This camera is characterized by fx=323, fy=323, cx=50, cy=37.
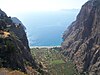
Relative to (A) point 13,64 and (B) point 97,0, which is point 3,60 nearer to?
(A) point 13,64

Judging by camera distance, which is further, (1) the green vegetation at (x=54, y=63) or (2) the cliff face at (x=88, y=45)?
(2) the cliff face at (x=88, y=45)

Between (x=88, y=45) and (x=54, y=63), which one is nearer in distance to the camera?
(x=54, y=63)

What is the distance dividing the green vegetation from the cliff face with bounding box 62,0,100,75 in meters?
3.58

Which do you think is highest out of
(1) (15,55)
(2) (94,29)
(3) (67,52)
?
(1) (15,55)

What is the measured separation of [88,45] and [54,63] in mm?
18343

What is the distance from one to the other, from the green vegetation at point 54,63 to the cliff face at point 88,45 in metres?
3.58

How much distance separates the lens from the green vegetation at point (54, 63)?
121 meters

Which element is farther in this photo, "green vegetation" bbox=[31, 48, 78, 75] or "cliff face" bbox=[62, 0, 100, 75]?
"cliff face" bbox=[62, 0, 100, 75]

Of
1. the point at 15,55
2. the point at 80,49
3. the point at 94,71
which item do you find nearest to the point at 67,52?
the point at 80,49

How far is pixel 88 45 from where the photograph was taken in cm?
14262

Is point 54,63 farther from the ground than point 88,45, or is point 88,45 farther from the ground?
point 88,45

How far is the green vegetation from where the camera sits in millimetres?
120944

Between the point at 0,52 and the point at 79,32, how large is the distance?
344ft

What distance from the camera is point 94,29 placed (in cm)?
15188
